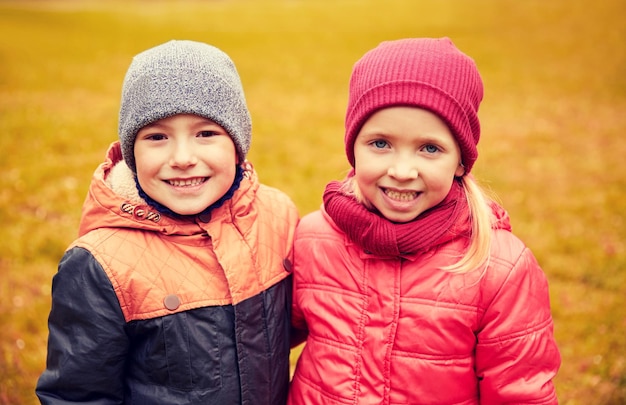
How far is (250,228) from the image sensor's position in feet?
8.73

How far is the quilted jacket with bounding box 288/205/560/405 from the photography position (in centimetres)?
237

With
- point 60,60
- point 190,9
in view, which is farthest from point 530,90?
point 190,9

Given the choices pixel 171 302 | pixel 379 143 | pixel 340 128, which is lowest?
pixel 171 302

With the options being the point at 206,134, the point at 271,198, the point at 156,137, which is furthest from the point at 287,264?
the point at 156,137

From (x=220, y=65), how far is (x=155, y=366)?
50.1 inches

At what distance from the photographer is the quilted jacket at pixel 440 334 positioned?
237cm

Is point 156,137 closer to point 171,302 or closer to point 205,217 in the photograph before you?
point 205,217

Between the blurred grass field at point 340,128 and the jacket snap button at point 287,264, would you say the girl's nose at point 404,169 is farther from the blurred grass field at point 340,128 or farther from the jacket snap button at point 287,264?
the blurred grass field at point 340,128

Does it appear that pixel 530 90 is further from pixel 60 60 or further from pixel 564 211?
pixel 60 60

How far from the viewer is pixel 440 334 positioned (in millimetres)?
2400

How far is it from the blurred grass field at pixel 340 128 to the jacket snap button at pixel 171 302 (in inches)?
76.1

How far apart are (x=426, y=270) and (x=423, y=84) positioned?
0.74 meters

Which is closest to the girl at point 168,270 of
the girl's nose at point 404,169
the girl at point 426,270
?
the girl at point 426,270

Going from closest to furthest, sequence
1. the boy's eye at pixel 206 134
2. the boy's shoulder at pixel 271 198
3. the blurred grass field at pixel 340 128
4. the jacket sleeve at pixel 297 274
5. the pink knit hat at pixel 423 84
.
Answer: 1. the pink knit hat at pixel 423 84
2. the boy's eye at pixel 206 134
3. the jacket sleeve at pixel 297 274
4. the boy's shoulder at pixel 271 198
5. the blurred grass field at pixel 340 128
